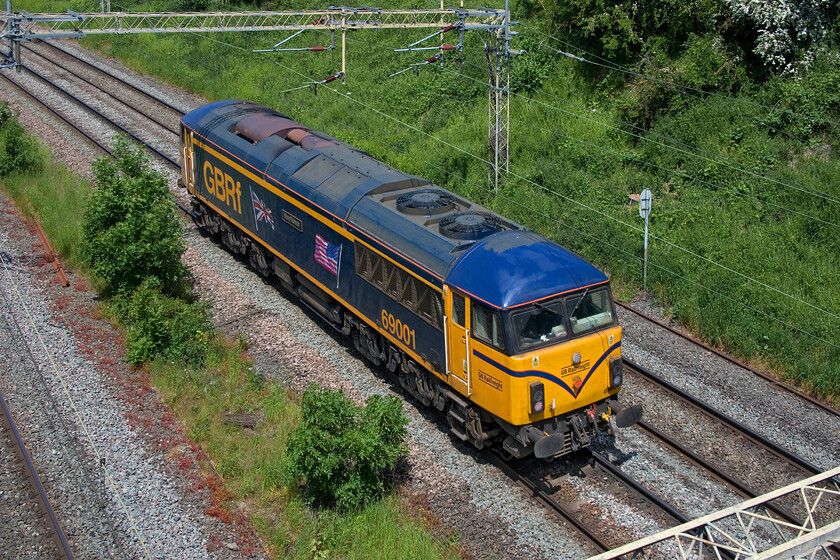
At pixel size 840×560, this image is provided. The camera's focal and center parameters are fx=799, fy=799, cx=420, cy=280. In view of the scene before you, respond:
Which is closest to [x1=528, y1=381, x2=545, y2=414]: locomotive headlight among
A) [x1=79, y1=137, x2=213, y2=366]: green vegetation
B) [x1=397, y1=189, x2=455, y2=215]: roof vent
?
[x1=397, y1=189, x2=455, y2=215]: roof vent

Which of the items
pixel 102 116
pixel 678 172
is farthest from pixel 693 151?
pixel 102 116

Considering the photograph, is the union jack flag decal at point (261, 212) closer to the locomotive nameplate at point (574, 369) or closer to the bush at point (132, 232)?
the bush at point (132, 232)

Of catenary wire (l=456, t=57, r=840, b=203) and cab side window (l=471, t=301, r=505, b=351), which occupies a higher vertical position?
catenary wire (l=456, t=57, r=840, b=203)

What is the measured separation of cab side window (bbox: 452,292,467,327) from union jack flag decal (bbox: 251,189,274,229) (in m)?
6.90

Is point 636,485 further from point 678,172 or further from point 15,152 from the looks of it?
point 15,152

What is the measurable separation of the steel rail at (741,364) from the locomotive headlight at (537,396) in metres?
6.33

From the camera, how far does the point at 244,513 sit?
1198 cm

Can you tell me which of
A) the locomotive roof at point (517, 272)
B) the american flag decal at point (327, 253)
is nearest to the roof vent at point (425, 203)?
the american flag decal at point (327, 253)

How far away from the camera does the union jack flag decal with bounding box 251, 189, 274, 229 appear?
18.2m

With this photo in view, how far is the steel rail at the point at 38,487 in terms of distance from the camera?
10945 mm

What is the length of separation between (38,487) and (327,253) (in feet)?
22.1

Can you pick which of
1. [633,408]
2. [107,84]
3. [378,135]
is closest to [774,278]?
[633,408]

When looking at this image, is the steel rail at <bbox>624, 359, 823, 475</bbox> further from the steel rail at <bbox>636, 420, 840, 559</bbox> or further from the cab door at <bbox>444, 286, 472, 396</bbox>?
the cab door at <bbox>444, 286, 472, 396</bbox>

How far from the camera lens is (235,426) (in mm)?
14062
